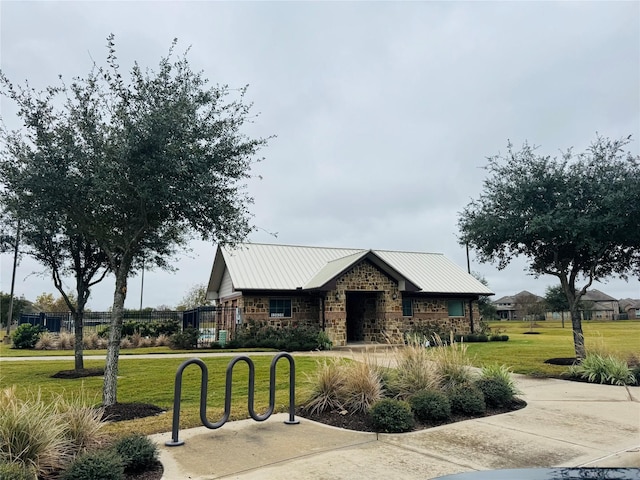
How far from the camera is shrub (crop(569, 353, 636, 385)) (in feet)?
33.7

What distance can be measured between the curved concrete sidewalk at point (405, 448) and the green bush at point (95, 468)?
55 cm

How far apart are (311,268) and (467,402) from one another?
18.8 m

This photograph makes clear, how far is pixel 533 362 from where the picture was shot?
562 inches

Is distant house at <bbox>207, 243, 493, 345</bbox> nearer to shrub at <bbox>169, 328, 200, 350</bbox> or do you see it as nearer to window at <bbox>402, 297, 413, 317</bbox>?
window at <bbox>402, 297, 413, 317</bbox>

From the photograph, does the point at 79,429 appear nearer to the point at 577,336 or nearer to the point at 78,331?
the point at 78,331

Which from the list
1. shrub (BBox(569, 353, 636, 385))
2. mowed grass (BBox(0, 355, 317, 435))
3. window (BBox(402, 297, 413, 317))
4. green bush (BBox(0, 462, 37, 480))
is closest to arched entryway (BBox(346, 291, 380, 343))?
window (BBox(402, 297, 413, 317))

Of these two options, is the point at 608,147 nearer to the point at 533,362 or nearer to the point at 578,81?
the point at 578,81

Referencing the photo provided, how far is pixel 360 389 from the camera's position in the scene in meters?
7.20

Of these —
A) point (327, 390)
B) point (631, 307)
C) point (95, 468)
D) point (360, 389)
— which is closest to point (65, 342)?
point (327, 390)

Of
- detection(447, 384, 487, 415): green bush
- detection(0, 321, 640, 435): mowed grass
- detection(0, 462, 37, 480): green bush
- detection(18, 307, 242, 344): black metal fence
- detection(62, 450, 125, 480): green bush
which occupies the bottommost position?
detection(0, 321, 640, 435): mowed grass

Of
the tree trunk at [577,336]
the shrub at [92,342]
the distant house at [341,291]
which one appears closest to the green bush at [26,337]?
the shrub at [92,342]

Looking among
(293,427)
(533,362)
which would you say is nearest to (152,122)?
(293,427)

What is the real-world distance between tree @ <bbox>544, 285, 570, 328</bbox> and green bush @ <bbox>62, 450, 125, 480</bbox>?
4765cm

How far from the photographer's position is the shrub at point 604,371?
10266 mm
